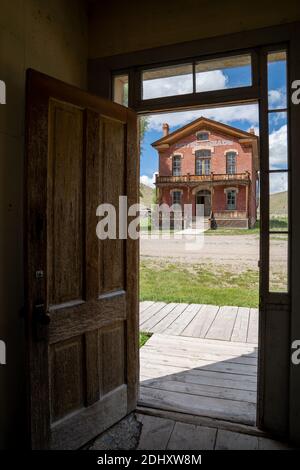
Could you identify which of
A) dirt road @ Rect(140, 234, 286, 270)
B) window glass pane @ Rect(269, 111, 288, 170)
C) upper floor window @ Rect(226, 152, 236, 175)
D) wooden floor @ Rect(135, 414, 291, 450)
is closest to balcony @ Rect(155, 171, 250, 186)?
upper floor window @ Rect(226, 152, 236, 175)

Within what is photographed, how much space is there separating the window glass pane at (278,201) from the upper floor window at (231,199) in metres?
15.4

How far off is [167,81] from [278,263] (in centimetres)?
160

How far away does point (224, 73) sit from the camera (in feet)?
7.70

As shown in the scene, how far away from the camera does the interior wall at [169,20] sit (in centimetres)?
218

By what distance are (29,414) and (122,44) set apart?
2638 mm

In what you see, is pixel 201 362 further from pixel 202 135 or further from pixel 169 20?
pixel 202 135

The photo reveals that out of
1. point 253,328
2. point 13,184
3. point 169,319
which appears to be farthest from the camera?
point 169,319

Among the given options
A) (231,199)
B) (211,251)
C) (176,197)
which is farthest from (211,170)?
(211,251)

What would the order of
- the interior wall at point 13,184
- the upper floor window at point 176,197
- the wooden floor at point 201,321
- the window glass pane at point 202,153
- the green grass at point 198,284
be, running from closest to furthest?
the interior wall at point 13,184 < the wooden floor at point 201,321 < the green grass at point 198,284 < the window glass pane at point 202,153 < the upper floor window at point 176,197

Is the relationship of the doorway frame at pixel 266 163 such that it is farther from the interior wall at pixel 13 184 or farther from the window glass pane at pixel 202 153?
the window glass pane at pixel 202 153

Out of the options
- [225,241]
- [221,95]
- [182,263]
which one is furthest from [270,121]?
[225,241]

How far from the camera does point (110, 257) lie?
7.54 ft

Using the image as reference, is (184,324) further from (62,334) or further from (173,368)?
(62,334)

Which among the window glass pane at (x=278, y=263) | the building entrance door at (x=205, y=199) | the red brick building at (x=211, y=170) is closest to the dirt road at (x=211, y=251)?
the red brick building at (x=211, y=170)
